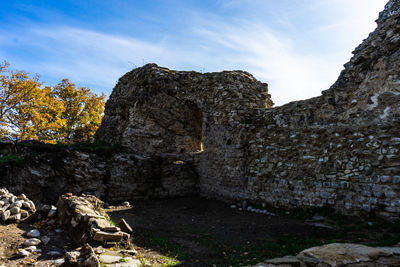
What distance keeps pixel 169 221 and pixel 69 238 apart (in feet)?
9.40

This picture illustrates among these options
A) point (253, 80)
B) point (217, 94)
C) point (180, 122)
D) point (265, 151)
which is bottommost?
point (265, 151)

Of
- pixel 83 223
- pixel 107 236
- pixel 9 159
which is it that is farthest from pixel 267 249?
pixel 9 159

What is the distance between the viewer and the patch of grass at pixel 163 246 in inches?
163

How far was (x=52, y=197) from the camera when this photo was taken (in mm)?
7812

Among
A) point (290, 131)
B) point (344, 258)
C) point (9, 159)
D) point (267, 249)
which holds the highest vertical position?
point (290, 131)

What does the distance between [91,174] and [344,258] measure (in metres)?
8.17

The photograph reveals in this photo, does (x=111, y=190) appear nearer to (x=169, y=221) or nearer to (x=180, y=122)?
(x=169, y=221)

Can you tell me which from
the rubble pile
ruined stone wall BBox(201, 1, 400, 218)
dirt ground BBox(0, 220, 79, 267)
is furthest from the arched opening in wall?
dirt ground BBox(0, 220, 79, 267)

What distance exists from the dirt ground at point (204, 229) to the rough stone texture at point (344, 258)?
119cm

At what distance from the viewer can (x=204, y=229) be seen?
6.18 m

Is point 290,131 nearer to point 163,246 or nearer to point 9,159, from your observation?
point 163,246

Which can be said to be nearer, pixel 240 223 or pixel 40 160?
pixel 240 223

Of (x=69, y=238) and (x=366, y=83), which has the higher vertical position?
(x=366, y=83)

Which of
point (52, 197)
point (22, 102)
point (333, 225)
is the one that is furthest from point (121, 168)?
point (22, 102)
